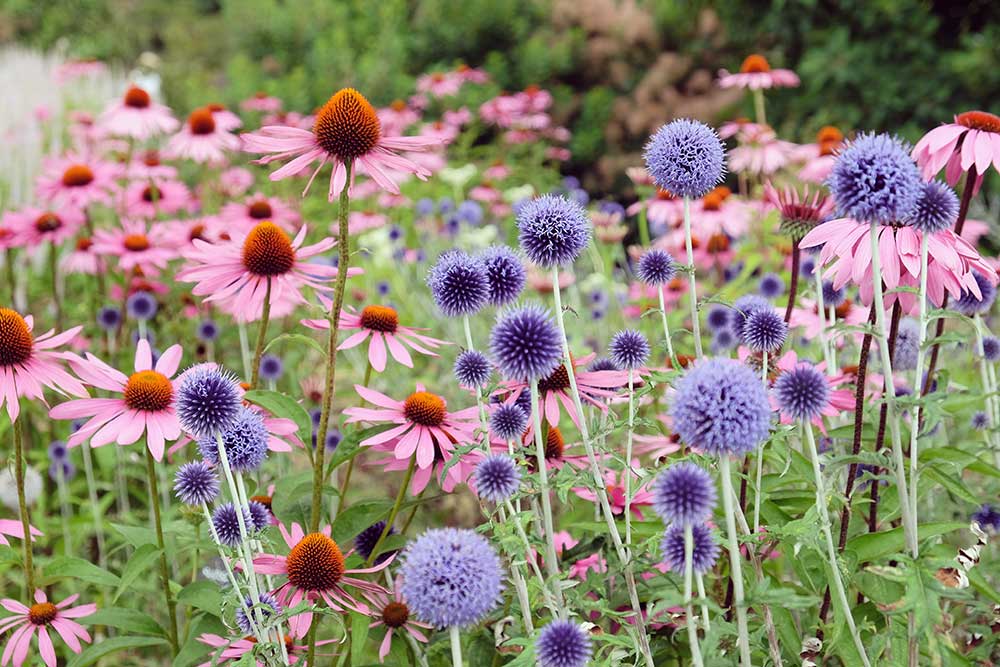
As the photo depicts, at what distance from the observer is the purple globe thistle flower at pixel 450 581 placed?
1304 millimetres

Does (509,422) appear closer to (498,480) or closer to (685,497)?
(498,480)

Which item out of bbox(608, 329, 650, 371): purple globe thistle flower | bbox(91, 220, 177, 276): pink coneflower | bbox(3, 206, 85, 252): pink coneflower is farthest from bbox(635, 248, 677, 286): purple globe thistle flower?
bbox(3, 206, 85, 252): pink coneflower

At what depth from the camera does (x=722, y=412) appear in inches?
51.6

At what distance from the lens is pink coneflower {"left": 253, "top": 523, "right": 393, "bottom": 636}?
173cm

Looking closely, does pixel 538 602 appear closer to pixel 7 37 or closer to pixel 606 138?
pixel 606 138

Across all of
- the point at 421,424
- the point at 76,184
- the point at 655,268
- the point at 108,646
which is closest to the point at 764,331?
the point at 655,268

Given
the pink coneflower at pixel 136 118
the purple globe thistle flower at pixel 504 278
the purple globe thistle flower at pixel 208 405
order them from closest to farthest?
the purple globe thistle flower at pixel 208 405 → the purple globe thistle flower at pixel 504 278 → the pink coneflower at pixel 136 118

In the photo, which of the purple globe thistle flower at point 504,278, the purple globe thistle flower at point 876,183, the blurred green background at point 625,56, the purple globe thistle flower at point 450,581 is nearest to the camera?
the purple globe thistle flower at point 450,581

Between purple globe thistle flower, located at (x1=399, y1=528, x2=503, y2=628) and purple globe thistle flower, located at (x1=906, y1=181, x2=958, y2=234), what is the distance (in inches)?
35.7

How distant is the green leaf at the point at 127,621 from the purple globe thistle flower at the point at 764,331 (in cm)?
140

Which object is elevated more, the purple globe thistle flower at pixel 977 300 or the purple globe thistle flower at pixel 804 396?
the purple globe thistle flower at pixel 804 396

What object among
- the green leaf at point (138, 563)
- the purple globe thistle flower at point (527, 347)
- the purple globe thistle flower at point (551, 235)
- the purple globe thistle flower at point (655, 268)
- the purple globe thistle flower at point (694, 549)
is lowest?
the green leaf at point (138, 563)

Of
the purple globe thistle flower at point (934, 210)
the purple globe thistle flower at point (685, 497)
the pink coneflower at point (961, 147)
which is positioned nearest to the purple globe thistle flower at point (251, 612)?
the purple globe thistle flower at point (685, 497)

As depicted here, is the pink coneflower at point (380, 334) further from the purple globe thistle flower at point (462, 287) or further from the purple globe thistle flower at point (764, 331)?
the purple globe thistle flower at point (764, 331)
